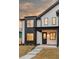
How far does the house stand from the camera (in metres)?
22.0

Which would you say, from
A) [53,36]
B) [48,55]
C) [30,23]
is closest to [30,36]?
[30,23]

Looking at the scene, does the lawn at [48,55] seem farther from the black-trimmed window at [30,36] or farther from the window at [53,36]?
the black-trimmed window at [30,36]

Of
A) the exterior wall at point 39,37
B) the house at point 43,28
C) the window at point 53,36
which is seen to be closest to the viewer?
the house at point 43,28

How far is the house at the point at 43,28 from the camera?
2203 centimetres

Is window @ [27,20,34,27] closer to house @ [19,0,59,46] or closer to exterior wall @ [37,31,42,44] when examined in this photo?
house @ [19,0,59,46]

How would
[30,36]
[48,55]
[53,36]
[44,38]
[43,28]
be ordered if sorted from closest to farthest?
[48,55] → [43,28] → [53,36] → [44,38] → [30,36]

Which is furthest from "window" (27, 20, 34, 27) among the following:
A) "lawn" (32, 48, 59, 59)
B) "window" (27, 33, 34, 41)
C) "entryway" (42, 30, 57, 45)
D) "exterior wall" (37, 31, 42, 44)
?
"lawn" (32, 48, 59, 59)

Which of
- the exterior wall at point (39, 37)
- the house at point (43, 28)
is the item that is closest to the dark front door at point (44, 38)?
the house at point (43, 28)

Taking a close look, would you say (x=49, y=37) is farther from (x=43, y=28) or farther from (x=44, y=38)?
(x=43, y=28)

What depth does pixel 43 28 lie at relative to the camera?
21891mm
